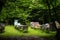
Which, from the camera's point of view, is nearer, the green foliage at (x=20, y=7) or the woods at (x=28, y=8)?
the woods at (x=28, y=8)

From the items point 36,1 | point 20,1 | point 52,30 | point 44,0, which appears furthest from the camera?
point 52,30

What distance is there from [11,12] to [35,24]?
7157mm

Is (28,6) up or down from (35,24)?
up

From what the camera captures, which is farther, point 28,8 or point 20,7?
point 28,8

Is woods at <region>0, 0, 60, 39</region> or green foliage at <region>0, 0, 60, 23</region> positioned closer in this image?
woods at <region>0, 0, 60, 39</region>

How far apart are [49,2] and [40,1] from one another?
42.9 inches

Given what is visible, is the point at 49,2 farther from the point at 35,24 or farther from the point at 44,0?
the point at 35,24

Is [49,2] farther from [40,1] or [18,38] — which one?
[18,38]

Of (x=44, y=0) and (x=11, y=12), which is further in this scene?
(x=11, y=12)

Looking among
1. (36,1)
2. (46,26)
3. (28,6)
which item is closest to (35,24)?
(46,26)

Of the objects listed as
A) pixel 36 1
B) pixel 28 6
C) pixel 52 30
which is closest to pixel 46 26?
pixel 52 30

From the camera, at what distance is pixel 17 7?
19109 mm

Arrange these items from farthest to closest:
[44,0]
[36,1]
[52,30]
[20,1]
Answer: [52,30]
[20,1]
[36,1]
[44,0]

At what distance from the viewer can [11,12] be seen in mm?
18859
